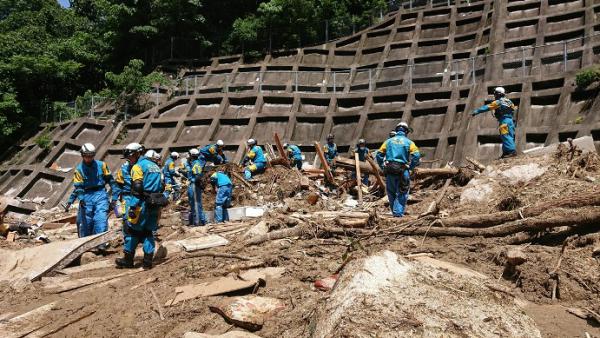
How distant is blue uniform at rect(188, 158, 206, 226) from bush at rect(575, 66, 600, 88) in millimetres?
10869

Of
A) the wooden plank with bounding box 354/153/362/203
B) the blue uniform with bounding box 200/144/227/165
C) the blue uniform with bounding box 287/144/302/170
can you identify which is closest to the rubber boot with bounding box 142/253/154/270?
the blue uniform with bounding box 200/144/227/165

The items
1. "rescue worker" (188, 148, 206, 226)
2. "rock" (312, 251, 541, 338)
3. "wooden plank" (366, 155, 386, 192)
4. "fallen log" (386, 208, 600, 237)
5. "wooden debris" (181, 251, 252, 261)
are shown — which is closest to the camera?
"rock" (312, 251, 541, 338)

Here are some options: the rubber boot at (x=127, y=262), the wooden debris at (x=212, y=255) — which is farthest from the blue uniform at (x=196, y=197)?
the wooden debris at (x=212, y=255)

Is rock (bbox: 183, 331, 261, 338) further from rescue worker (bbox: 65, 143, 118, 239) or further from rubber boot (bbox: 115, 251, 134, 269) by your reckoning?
rescue worker (bbox: 65, 143, 118, 239)

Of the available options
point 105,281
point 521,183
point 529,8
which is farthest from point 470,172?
point 529,8

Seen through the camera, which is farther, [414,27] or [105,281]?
[414,27]

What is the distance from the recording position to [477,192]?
9.06 metres

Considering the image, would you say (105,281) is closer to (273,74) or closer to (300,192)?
(300,192)

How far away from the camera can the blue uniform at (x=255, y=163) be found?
13664 mm

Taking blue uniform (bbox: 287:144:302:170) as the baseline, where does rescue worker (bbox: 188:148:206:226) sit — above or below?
below

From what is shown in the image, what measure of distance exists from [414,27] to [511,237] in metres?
18.9

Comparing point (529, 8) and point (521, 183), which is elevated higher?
point (529, 8)

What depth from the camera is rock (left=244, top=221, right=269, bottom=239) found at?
7.69 m

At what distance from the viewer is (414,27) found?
2283 centimetres
